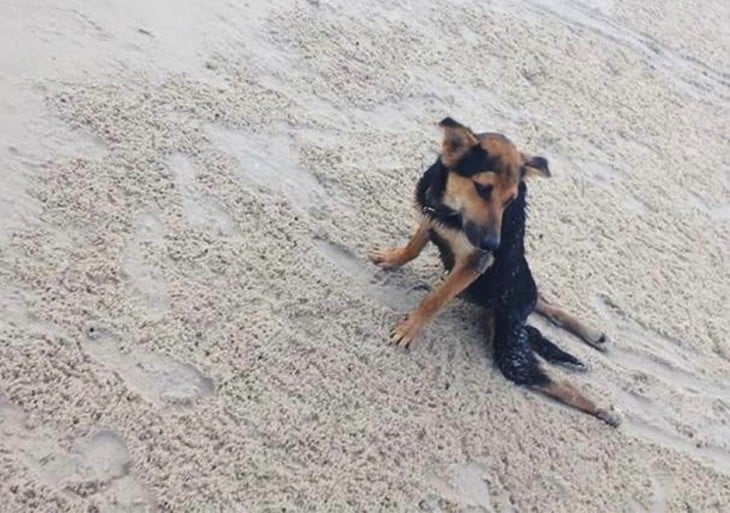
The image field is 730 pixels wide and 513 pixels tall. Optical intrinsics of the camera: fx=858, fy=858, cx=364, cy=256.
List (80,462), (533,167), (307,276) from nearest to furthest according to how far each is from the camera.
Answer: (80,462) < (533,167) < (307,276)

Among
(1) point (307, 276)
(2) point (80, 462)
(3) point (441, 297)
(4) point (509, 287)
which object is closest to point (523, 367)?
(4) point (509, 287)

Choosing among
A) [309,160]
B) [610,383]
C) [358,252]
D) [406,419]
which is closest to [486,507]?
[406,419]

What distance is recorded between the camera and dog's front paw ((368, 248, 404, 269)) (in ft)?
13.1

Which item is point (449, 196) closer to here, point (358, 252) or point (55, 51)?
point (358, 252)

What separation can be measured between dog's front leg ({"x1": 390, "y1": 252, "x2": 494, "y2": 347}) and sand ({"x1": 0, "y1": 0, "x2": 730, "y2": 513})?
8 cm

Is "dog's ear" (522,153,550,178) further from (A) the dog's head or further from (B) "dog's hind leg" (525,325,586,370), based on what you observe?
(B) "dog's hind leg" (525,325,586,370)

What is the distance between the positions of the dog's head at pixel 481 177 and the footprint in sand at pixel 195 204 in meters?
1.09

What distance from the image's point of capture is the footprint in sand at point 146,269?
11.3ft

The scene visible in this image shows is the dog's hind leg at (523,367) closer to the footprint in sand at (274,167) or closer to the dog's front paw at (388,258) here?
the dog's front paw at (388,258)

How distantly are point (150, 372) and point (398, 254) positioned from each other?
1315 mm

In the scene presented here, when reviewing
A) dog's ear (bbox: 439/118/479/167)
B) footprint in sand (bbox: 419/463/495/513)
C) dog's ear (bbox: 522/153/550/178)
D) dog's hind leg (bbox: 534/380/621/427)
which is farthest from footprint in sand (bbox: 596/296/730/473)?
dog's ear (bbox: 439/118/479/167)

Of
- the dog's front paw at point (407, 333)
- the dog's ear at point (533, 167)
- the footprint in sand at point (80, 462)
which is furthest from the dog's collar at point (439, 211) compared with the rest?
the footprint in sand at point (80, 462)

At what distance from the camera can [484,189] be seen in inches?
135

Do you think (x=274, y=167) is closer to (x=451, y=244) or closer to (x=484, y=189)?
(x=451, y=244)
